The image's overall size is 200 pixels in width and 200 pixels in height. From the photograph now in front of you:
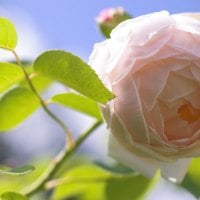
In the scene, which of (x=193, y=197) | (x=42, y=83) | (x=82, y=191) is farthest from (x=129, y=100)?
(x=82, y=191)

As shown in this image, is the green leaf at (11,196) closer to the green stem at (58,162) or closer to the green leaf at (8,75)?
the green leaf at (8,75)

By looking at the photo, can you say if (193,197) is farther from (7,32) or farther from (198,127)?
(7,32)

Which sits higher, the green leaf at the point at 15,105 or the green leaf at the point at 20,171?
the green leaf at the point at 20,171

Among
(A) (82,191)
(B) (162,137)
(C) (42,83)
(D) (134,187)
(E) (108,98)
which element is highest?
(E) (108,98)

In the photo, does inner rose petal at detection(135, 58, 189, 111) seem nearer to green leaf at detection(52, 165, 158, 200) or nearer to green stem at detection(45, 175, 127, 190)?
green leaf at detection(52, 165, 158, 200)

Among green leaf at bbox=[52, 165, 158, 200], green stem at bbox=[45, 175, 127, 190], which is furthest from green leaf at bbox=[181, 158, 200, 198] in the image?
green stem at bbox=[45, 175, 127, 190]

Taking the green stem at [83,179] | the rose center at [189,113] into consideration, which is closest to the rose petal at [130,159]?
the rose center at [189,113]
